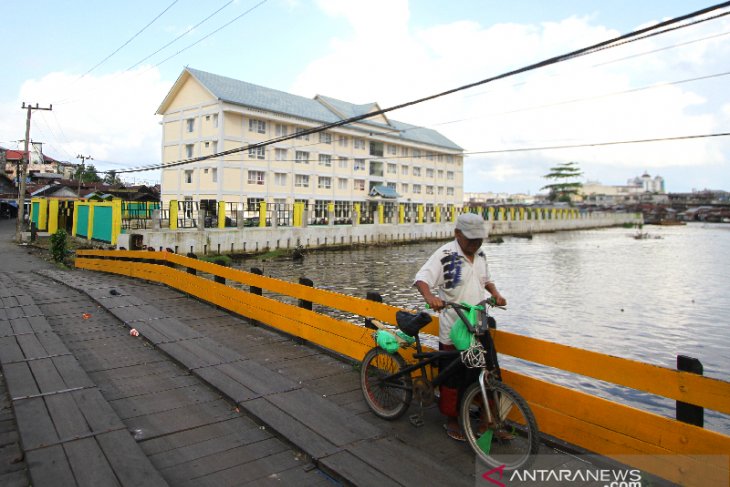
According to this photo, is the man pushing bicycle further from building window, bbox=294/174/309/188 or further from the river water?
building window, bbox=294/174/309/188

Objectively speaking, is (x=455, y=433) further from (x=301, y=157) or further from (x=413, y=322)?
(x=301, y=157)

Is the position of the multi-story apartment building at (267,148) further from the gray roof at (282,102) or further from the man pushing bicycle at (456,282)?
the man pushing bicycle at (456,282)

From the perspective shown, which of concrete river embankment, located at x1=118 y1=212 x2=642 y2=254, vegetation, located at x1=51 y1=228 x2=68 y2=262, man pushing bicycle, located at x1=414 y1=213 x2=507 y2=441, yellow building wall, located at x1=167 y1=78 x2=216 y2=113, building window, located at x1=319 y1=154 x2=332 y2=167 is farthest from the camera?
building window, located at x1=319 y1=154 x2=332 y2=167

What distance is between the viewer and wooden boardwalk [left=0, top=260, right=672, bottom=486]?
3775 millimetres

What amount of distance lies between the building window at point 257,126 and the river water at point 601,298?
59.2ft

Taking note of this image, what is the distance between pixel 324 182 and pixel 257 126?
36.8 ft

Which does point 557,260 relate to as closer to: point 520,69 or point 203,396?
point 520,69

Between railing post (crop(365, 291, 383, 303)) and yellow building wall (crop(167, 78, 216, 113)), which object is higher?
yellow building wall (crop(167, 78, 216, 113))

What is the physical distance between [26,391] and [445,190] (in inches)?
2958


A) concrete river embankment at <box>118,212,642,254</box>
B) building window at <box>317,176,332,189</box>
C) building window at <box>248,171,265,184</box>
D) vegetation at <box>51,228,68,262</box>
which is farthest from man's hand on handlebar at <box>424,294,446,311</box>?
building window at <box>317,176,332,189</box>

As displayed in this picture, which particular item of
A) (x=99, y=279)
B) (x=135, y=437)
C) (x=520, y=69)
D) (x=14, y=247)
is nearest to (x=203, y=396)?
(x=135, y=437)

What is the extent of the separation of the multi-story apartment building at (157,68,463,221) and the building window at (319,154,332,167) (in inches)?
4.6

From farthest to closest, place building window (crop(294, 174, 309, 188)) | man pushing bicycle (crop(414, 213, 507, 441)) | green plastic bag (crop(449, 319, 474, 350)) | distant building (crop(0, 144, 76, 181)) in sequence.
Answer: distant building (crop(0, 144, 76, 181)), building window (crop(294, 174, 309, 188)), man pushing bicycle (crop(414, 213, 507, 441)), green plastic bag (crop(449, 319, 474, 350))

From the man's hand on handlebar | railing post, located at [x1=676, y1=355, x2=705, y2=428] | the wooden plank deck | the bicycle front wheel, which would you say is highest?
the man's hand on handlebar
